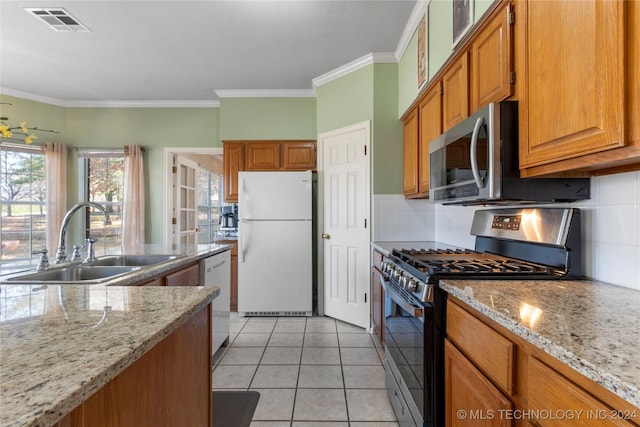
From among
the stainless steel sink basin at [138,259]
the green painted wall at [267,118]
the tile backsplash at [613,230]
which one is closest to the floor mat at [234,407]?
the stainless steel sink basin at [138,259]

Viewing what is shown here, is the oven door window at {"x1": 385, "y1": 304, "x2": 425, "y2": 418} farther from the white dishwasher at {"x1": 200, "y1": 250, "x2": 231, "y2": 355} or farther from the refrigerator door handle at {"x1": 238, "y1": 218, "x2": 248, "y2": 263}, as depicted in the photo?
the refrigerator door handle at {"x1": 238, "y1": 218, "x2": 248, "y2": 263}

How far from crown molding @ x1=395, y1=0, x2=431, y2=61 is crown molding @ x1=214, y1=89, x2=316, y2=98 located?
132 centimetres

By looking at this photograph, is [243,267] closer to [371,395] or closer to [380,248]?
[380,248]

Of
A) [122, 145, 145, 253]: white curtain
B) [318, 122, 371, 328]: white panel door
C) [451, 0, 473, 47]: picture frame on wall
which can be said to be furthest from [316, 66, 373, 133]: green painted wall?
[122, 145, 145, 253]: white curtain

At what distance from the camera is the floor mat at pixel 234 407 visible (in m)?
1.74

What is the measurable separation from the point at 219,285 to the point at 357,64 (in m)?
2.54

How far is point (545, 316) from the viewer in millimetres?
832

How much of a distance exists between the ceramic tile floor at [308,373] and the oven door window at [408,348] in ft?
1.24

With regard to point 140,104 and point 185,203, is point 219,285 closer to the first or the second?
point 185,203

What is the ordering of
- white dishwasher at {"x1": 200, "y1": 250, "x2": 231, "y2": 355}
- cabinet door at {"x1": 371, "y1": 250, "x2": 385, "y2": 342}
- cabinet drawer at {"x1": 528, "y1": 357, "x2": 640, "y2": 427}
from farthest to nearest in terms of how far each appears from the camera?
cabinet door at {"x1": 371, "y1": 250, "x2": 385, "y2": 342}
white dishwasher at {"x1": 200, "y1": 250, "x2": 231, "y2": 355}
cabinet drawer at {"x1": 528, "y1": 357, "x2": 640, "y2": 427}

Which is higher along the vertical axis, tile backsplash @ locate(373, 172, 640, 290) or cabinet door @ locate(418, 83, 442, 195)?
cabinet door @ locate(418, 83, 442, 195)

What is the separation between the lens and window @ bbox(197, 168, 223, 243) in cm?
541

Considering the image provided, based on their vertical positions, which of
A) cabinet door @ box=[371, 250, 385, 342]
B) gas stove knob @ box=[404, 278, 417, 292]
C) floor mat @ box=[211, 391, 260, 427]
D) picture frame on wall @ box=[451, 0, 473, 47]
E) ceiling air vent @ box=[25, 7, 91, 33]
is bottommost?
floor mat @ box=[211, 391, 260, 427]

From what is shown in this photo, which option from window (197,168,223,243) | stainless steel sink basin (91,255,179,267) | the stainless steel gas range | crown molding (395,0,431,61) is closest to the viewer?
the stainless steel gas range
